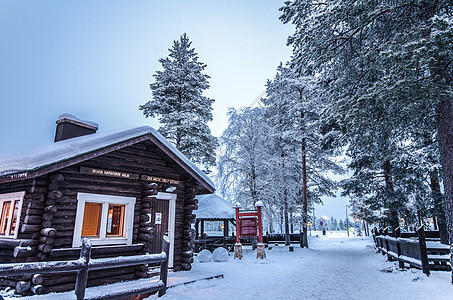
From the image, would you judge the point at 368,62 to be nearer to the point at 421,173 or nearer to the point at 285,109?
the point at 421,173

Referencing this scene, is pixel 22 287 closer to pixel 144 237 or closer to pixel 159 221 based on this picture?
pixel 144 237

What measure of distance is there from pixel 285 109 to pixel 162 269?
2046cm

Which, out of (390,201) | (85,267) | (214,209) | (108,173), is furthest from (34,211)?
(390,201)

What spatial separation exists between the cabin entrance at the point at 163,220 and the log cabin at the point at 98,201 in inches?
1.5

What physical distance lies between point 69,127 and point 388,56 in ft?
41.5

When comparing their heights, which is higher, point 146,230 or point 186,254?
point 146,230

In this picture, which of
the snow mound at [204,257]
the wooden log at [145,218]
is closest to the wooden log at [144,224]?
the wooden log at [145,218]

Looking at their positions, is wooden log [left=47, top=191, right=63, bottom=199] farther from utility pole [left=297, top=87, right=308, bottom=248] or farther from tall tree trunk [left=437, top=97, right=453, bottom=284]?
utility pole [left=297, top=87, right=308, bottom=248]

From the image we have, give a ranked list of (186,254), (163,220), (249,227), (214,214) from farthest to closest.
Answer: (214,214) < (249,227) < (186,254) < (163,220)

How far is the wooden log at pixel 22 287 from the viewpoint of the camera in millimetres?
7027

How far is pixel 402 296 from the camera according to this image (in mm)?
7746

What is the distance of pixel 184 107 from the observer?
2303 centimetres

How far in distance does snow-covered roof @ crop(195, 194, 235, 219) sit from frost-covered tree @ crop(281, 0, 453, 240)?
11402 mm

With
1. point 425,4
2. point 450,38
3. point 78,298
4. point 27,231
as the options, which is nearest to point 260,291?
point 78,298
